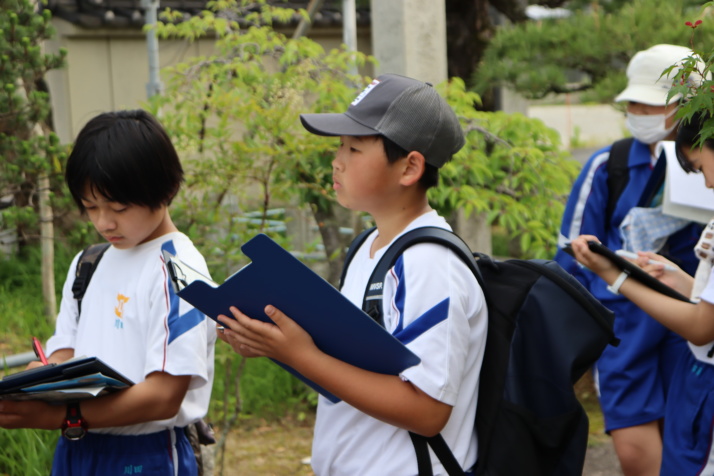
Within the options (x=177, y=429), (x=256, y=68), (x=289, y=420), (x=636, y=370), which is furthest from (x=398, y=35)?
(x=177, y=429)

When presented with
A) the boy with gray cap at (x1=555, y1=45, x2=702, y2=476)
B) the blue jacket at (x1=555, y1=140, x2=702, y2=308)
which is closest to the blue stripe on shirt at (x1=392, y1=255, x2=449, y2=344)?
the boy with gray cap at (x1=555, y1=45, x2=702, y2=476)

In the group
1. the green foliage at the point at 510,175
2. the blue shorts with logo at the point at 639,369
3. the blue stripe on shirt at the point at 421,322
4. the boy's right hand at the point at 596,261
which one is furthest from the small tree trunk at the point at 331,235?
the blue stripe on shirt at the point at 421,322

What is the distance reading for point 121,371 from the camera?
2.34 meters

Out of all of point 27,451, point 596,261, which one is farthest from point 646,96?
point 27,451

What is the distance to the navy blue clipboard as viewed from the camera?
1783 mm

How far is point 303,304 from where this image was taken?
1869 millimetres

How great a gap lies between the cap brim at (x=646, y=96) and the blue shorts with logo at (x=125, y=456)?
2144 millimetres

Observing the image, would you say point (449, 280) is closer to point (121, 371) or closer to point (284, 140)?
point (121, 371)

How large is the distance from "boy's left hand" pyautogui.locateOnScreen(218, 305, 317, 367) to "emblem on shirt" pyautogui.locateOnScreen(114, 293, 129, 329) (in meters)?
0.51

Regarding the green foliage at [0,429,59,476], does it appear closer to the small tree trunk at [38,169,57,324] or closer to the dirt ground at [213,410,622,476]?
the dirt ground at [213,410,622,476]

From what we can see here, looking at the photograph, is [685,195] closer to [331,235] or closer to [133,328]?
[133,328]

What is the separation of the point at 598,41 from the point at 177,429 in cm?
483

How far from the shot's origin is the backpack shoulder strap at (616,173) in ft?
11.9

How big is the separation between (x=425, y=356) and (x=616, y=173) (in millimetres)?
2007
